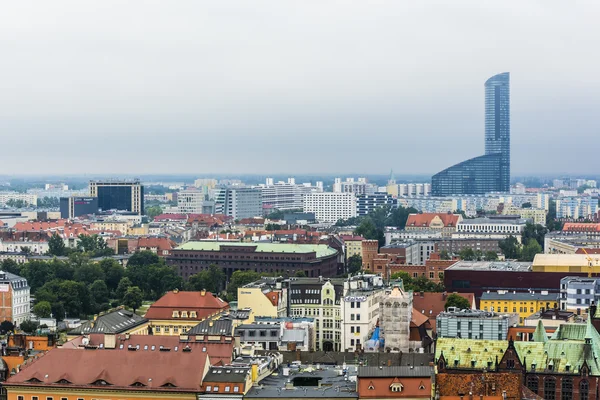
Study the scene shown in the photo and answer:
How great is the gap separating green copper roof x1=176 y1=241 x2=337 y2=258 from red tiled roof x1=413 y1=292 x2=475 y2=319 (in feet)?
155

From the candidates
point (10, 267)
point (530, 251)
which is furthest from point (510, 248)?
point (10, 267)

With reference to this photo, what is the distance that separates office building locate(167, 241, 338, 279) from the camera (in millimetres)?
155375

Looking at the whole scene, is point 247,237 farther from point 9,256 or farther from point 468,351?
point 468,351

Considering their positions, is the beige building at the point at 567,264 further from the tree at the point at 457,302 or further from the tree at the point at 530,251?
the tree at the point at 530,251

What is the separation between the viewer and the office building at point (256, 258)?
155m

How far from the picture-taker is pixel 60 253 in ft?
608

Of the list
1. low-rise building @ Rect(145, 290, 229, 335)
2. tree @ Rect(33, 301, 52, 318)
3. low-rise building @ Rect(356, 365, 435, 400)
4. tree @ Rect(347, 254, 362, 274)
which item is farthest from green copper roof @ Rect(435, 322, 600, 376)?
tree @ Rect(347, 254, 362, 274)

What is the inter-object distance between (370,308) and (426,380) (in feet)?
111

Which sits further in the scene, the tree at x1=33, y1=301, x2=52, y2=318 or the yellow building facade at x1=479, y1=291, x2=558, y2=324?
the tree at x1=33, y1=301, x2=52, y2=318

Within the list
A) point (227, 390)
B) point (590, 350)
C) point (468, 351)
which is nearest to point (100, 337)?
point (227, 390)

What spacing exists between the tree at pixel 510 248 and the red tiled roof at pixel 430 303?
6806cm

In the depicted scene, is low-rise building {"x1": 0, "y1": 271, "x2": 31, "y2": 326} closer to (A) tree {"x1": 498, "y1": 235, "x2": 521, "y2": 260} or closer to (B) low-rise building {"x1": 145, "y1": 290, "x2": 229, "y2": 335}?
(B) low-rise building {"x1": 145, "y1": 290, "x2": 229, "y2": 335}

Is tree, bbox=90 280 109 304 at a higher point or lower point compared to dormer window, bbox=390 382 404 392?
lower

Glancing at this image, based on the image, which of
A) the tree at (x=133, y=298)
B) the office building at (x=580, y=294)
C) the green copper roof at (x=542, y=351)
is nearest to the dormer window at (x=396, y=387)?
the green copper roof at (x=542, y=351)
